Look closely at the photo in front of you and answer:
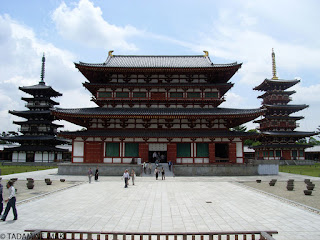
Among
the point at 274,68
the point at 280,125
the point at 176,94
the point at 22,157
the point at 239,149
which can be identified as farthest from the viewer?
the point at 274,68

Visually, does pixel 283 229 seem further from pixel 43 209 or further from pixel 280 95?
pixel 280 95

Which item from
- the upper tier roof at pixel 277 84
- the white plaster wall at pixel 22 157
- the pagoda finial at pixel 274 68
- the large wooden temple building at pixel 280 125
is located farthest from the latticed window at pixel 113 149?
the pagoda finial at pixel 274 68

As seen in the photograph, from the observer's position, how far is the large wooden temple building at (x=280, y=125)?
5875 centimetres

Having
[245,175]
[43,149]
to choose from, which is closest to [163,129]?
[245,175]

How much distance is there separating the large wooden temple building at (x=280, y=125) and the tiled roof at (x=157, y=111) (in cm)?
2866

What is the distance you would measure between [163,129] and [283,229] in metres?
25.1

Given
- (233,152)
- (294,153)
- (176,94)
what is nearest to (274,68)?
(294,153)

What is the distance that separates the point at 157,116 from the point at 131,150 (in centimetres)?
659

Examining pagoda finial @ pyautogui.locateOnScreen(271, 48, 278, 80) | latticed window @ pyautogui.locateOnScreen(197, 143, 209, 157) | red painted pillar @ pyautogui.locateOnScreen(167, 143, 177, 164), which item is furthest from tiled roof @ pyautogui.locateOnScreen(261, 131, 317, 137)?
red painted pillar @ pyautogui.locateOnScreen(167, 143, 177, 164)

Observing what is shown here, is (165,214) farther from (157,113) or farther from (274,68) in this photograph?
(274,68)

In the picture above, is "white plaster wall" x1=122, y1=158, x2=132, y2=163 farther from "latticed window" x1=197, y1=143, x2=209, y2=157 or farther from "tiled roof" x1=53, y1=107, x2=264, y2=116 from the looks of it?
"latticed window" x1=197, y1=143, x2=209, y2=157

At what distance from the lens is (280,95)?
62281 mm

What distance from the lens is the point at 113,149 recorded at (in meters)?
33.2

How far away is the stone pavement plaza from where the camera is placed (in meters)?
9.98
